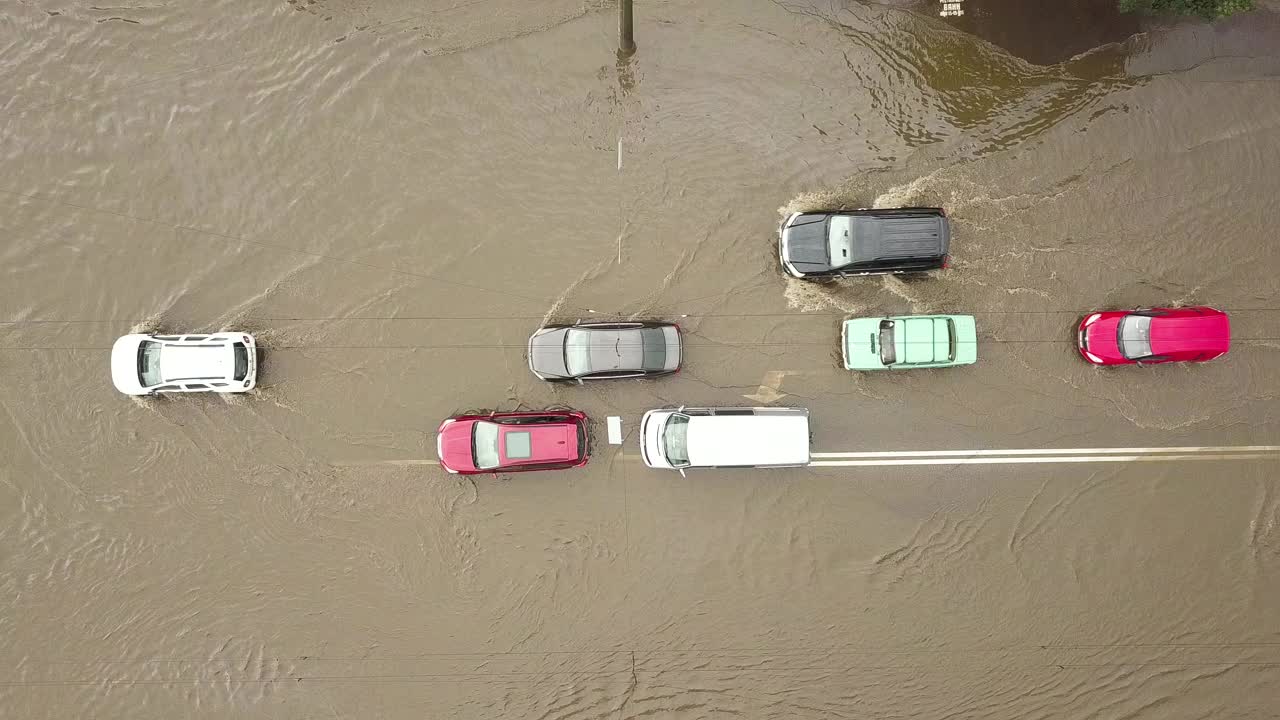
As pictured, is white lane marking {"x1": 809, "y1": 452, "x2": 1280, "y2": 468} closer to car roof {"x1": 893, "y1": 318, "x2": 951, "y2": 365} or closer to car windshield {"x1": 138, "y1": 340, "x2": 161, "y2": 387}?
car roof {"x1": 893, "y1": 318, "x2": 951, "y2": 365}

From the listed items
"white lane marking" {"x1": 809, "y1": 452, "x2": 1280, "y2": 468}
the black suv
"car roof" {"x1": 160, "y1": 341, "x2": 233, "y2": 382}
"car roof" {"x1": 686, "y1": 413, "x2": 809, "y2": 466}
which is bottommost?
"white lane marking" {"x1": 809, "y1": 452, "x2": 1280, "y2": 468}

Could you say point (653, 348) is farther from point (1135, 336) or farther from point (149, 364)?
point (149, 364)

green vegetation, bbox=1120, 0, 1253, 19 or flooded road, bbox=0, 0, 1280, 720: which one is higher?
green vegetation, bbox=1120, 0, 1253, 19

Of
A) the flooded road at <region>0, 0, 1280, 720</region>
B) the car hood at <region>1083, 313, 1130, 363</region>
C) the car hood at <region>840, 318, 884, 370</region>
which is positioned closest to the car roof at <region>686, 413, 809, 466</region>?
the flooded road at <region>0, 0, 1280, 720</region>

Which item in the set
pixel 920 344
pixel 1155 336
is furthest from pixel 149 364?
pixel 1155 336

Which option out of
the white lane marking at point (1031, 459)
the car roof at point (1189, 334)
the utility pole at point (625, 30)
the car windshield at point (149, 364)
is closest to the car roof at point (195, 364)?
the car windshield at point (149, 364)

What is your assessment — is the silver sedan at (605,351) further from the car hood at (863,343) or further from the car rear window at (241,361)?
the car rear window at (241,361)

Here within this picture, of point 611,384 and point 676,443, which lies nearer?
point 676,443
